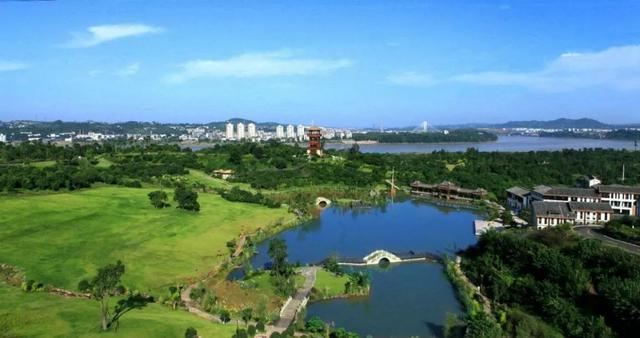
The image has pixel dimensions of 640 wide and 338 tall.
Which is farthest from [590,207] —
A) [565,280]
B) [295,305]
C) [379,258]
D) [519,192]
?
A: [295,305]

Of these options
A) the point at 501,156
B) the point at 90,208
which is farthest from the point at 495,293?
the point at 501,156

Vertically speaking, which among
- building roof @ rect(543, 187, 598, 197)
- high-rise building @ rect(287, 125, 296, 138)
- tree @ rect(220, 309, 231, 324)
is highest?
high-rise building @ rect(287, 125, 296, 138)

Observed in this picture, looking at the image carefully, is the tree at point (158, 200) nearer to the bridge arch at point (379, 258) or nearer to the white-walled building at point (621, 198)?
the bridge arch at point (379, 258)

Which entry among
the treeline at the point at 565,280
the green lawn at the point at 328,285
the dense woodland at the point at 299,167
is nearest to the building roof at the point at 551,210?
the treeline at the point at 565,280

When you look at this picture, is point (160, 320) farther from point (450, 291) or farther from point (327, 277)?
point (450, 291)

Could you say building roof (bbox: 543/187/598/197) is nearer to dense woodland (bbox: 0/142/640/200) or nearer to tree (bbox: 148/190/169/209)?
dense woodland (bbox: 0/142/640/200)

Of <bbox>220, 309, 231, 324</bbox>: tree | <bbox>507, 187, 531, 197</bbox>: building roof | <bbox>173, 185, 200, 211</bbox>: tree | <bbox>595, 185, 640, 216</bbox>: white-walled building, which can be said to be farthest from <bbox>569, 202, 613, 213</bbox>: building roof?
<bbox>173, 185, 200, 211</bbox>: tree

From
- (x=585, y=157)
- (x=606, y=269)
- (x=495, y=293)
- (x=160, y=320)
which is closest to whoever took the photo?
(x=160, y=320)
